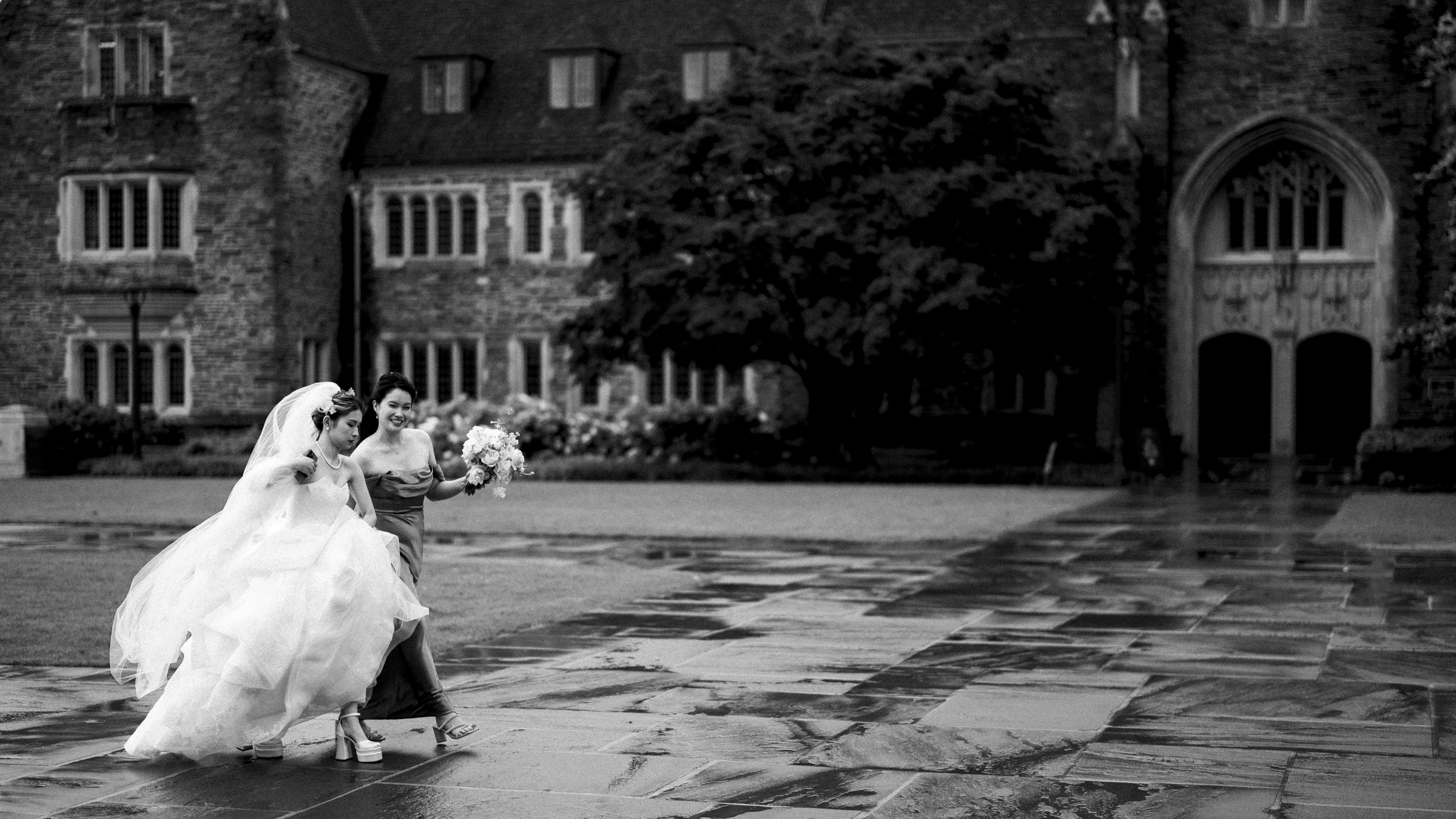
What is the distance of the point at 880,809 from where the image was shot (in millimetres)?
7426

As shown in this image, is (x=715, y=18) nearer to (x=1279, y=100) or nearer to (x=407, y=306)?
(x=407, y=306)

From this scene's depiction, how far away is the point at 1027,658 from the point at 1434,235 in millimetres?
28359

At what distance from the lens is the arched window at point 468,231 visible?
4162 cm

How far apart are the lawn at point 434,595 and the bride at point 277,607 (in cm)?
316

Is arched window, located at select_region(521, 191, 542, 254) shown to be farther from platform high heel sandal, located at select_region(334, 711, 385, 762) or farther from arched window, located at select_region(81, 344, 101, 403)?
platform high heel sandal, located at select_region(334, 711, 385, 762)

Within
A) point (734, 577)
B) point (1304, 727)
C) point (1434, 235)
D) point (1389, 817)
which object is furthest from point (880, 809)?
point (1434, 235)

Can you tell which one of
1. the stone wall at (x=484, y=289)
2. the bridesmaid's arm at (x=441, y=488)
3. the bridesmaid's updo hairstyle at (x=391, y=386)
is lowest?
the bridesmaid's arm at (x=441, y=488)

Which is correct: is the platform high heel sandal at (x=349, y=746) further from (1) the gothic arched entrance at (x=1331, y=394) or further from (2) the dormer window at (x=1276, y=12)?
(2) the dormer window at (x=1276, y=12)

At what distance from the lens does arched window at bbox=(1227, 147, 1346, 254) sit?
3862 cm

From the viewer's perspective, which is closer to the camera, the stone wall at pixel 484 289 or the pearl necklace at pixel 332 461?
the pearl necklace at pixel 332 461

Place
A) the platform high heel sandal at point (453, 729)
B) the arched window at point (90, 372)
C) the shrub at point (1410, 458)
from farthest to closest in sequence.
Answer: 1. the arched window at point (90, 372)
2. the shrub at point (1410, 458)
3. the platform high heel sandal at point (453, 729)

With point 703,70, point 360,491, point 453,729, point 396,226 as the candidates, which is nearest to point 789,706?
point 453,729

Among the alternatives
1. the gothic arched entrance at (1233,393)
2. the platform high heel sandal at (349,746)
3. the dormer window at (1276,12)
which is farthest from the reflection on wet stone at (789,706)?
the dormer window at (1276,12)

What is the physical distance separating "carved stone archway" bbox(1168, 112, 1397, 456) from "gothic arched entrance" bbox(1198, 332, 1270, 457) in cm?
30
